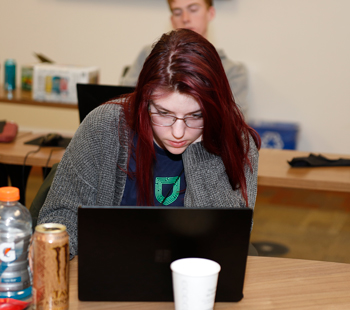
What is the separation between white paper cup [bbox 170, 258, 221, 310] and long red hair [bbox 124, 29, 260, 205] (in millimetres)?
421

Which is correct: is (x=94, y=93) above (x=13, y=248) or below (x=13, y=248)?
above

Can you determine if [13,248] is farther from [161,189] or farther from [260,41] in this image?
[260,41]

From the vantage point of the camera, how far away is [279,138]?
11.5 ft

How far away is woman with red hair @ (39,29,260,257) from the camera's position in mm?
1090

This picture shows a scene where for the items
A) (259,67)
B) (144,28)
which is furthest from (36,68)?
(259,67)

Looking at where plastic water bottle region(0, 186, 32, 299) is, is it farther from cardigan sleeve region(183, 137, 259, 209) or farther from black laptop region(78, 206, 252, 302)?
cardigan sleeve region(183, 137, 259, 209)

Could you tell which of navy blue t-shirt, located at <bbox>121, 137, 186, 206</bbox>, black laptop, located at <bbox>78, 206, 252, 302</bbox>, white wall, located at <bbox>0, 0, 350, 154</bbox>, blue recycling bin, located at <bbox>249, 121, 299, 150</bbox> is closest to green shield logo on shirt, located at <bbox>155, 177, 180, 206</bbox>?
navy blue t-shirt, located at <bbox>121, 137, 186, 206</bbox>

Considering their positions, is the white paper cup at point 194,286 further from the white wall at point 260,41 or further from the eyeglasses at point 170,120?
the white wall at point 260,41

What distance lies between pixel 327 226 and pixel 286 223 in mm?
268

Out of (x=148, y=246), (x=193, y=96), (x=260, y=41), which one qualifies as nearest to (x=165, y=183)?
(x=193, y=96)

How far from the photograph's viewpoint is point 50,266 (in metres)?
0.78

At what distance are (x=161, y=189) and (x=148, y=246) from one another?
457 mm

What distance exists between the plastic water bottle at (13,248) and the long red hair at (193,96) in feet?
1.36

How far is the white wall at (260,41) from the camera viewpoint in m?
3.48
